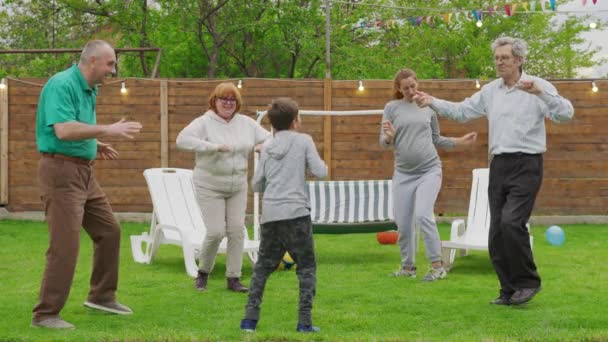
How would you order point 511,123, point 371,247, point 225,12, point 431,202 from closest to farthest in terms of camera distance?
1. point 511,123
2. point 431,202
3. point 371,247
4. point 225,12

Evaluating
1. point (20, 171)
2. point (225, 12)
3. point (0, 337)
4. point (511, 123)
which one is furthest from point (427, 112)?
point (225, 12)

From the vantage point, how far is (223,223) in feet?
23.2

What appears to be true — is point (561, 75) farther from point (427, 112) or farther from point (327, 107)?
point (427, 112)

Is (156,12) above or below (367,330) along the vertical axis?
above

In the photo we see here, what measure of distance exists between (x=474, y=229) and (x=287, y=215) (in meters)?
4.35

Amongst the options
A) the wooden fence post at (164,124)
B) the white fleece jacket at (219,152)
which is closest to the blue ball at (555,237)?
the white fleece jacket at (219,152)

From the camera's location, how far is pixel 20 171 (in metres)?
13.1

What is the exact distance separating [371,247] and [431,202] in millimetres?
3064

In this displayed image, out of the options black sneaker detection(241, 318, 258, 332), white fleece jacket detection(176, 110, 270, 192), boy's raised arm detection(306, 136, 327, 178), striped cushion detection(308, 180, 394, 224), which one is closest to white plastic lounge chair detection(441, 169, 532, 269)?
striped cushion detection(308, 180, 394, 224)

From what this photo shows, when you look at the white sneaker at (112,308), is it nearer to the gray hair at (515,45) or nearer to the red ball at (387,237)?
the gray hair at (515,45)

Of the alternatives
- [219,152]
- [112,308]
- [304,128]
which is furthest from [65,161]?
[304,128]

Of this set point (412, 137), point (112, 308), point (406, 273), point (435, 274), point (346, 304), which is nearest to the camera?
point (112, 308)

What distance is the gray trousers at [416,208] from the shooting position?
7598 millimetres

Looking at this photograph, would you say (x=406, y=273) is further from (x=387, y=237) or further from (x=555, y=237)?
(x=555, y=237)
